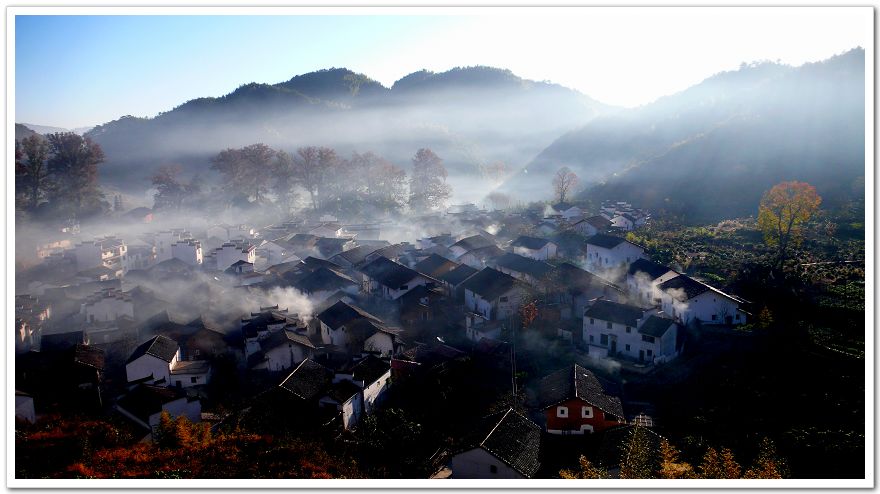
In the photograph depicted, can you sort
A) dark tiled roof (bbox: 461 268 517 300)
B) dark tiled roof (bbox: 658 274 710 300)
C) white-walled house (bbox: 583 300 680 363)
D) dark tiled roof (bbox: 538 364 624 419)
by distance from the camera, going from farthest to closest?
dark tiled roof (bbox: 461 268 517 300), dark tiled roof (bbox: 658 274 710 300), white-walled house (bbox: 583 300 680 363), dark tiled roof (bbox: 538 364 624 419)

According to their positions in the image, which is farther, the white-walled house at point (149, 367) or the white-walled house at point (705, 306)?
the white-walled house at point (705, 306)

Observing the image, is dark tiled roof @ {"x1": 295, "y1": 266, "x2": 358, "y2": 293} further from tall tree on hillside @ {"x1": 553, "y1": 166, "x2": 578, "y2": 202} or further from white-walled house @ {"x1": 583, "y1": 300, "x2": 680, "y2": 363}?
tall tree on hillside @ {"x1": 553, "y1": 166, "x2": 578, "y2": 202}

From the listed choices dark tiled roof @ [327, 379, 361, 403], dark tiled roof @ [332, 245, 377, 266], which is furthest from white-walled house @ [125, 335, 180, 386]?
dark tiled roof @ [332, 245, 377, 266]

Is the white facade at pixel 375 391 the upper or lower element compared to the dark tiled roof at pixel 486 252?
lower

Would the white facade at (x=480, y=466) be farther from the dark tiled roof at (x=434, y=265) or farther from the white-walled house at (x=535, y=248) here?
the white-walled house at (x=535, y=248)

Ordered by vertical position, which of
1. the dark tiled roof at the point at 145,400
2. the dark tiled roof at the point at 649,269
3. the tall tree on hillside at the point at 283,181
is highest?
the tall tree on hillside at the point at 283,181

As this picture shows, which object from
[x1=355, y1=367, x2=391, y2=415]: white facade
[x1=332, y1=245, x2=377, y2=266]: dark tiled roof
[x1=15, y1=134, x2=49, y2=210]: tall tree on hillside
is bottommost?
[x1=355, y1=367, x2=391, y2=415]: white facade

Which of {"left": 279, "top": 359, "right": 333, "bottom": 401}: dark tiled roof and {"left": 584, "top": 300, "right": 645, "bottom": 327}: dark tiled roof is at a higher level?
{"left": 584, "top": 300, "right": 645, "bottom": 327}: dark tiled roof

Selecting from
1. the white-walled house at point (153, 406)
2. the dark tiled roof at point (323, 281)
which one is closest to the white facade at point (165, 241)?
the dark tiled roof at point (323, 281)
